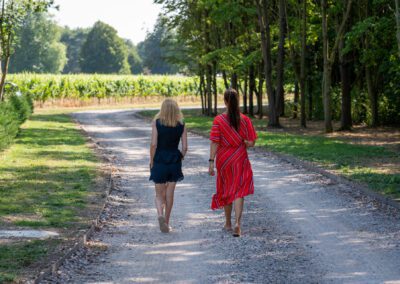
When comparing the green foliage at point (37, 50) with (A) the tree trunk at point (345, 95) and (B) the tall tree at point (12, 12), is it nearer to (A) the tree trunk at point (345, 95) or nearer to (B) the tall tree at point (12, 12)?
(B) the tall tree at point (12, 12)

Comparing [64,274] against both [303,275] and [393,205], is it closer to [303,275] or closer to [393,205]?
[303,275]

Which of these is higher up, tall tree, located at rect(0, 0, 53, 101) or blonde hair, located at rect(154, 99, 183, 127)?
tall tree, located at rect(0, 0, 53, 101)

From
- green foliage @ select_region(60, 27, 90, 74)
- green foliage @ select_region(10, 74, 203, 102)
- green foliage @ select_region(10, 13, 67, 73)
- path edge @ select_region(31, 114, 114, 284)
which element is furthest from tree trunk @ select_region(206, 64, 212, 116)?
green foliage @ select_region(60, 27, 90, 74)

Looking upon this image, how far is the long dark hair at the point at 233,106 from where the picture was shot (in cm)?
934

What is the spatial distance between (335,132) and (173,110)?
21.3 metres

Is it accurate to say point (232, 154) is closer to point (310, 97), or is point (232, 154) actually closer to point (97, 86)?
point (310, 97)

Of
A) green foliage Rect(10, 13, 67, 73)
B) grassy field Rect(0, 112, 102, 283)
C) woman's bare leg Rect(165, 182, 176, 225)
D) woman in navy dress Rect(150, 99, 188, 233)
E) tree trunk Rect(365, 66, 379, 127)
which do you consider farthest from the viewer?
green foliage Rect(10, 13, 67, 73)

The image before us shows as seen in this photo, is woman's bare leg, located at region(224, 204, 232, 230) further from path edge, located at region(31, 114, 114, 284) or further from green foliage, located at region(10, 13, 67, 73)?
green foliage, located at region(10, 13, 67, 73)

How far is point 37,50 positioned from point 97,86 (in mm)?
57607

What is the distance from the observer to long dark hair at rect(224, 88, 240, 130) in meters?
9.34

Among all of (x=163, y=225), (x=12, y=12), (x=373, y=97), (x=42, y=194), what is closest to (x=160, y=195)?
(x=163, y=225)

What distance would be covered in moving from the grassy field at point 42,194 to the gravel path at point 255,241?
1.41 feet

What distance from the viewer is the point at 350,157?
19.3 metres

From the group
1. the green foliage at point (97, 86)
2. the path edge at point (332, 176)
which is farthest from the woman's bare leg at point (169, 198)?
the green foliage at point (97, 86)
